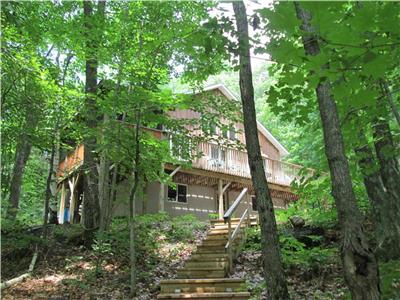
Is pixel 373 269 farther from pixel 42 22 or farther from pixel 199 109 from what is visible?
pixel 42 22

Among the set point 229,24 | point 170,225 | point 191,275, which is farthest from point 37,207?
point 229,24

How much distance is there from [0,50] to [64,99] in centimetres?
189

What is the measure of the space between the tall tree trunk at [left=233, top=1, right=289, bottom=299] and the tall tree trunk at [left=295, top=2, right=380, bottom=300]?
155 centimetres

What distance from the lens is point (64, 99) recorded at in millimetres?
8484

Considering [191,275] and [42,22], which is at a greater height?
[42,22]

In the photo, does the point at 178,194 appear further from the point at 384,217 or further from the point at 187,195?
the point at 384,217

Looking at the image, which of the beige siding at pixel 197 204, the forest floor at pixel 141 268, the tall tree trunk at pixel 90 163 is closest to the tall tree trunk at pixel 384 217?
the forest floor at pixel 141 268

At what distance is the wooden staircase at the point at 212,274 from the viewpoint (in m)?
6.30

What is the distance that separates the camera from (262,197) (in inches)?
195

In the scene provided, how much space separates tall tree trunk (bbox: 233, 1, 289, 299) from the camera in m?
4.54

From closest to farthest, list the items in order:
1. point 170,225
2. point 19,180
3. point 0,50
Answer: point 0,50 < point 170,225 < point 19,180

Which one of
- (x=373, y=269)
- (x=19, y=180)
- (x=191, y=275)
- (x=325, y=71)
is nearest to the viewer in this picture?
(x=325, y=71)

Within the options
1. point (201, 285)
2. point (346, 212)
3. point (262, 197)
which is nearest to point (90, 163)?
point (201, 285)

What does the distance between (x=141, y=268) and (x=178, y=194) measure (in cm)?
842
